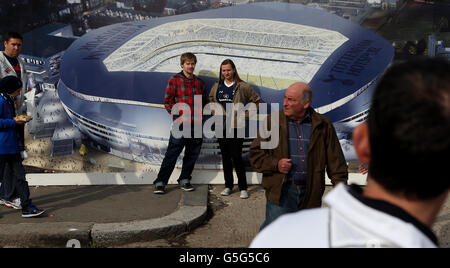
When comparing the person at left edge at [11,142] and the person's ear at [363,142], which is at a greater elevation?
the person's ear at [363,142]

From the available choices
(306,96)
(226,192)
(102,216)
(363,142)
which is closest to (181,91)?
(226,192)

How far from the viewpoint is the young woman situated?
656 centimetres

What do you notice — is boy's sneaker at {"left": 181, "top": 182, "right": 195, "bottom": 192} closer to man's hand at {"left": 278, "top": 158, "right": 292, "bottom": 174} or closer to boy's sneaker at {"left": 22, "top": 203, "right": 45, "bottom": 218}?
boy's sneaker at {"left": 22, "top": 203, "right": 45, "bottom": 218}

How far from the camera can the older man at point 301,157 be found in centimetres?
404

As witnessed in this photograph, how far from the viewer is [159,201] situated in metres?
6.45

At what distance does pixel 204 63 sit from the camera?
23.5 feet

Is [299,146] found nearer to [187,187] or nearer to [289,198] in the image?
[289,198]

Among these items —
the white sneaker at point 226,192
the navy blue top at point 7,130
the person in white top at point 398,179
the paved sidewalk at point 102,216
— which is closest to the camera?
the person in white top at point 398,179

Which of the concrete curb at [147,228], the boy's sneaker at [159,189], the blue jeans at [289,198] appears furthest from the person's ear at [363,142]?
the boy's sneaker at [159,189]

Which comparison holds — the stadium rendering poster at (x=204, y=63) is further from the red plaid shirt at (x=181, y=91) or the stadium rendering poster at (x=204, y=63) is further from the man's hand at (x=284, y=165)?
the man's hand at (x=284, y=165)

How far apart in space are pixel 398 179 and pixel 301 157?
2.80m

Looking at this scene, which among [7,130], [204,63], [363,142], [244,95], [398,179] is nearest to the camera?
[398,179]

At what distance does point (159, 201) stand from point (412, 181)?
5368mm

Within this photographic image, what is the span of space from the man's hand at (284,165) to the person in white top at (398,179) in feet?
8.81
